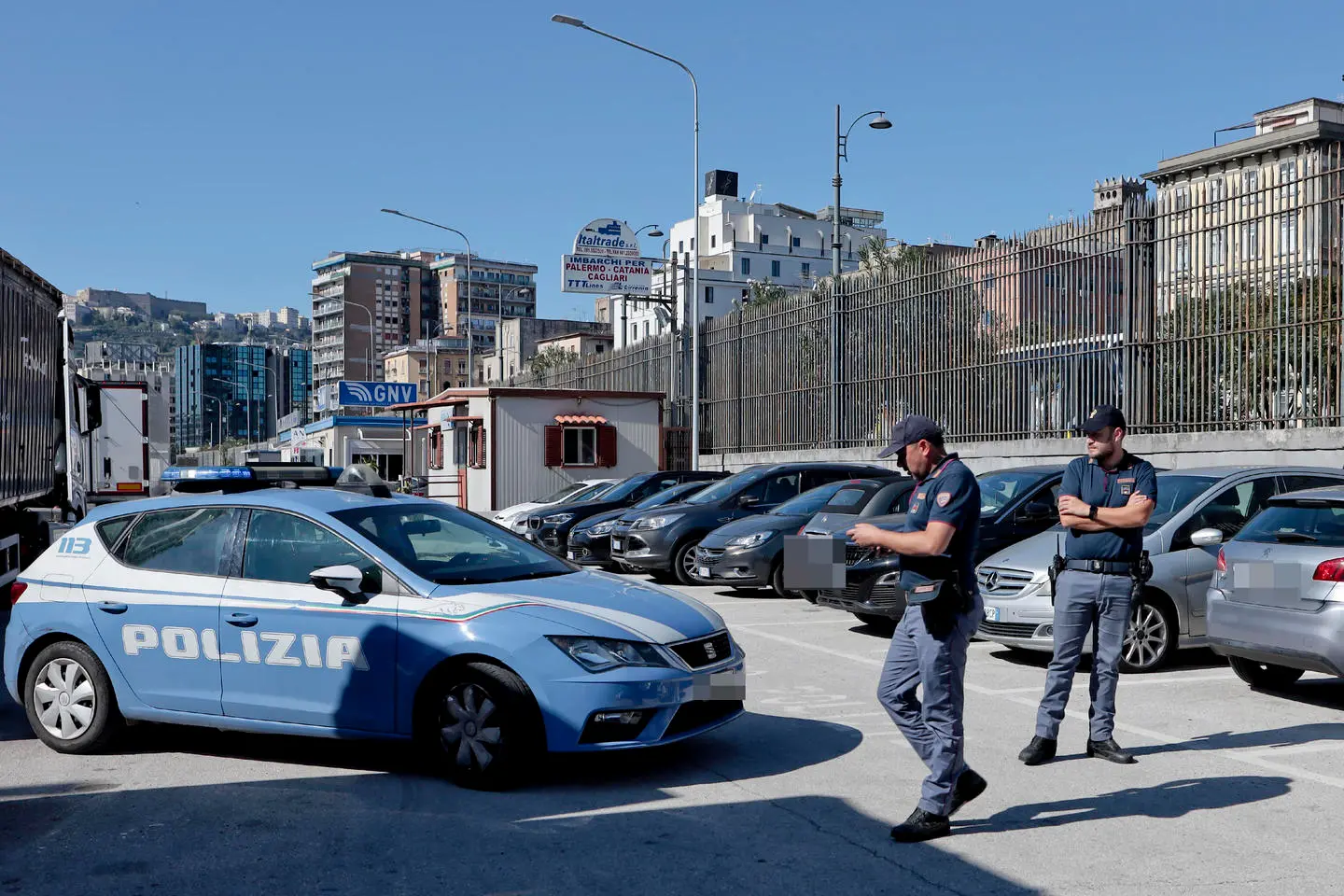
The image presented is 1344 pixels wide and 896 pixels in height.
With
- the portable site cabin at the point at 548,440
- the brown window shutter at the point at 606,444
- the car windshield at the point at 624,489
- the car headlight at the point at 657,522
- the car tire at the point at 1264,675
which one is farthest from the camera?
the brown window shutter at the point at 606,444

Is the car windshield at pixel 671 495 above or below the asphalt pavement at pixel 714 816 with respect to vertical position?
above

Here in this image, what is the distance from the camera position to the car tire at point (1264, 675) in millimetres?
8773

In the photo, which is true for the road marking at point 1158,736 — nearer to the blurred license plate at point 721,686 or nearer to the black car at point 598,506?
the blurred license plate at point 721,686

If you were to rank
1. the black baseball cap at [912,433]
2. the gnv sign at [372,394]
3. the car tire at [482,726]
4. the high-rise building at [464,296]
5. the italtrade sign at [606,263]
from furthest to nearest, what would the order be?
the high-rise building at [464,296], the gnv sign at [372,394], the italtrade sign at [606,263], the car tire at [482,726], the black baseball cap at [912,433]

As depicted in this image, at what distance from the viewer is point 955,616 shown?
17.4 feet

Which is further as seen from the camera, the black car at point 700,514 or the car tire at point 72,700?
the black car at point 700,514

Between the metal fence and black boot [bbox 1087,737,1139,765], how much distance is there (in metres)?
8.28

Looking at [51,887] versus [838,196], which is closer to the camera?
[51,887]

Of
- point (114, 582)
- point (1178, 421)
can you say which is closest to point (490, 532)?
point (114, 582)

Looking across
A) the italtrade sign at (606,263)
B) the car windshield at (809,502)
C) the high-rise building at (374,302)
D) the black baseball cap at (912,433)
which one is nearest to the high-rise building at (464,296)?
the high-rise building at (374,302)

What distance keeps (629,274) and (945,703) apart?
3026 centimetres

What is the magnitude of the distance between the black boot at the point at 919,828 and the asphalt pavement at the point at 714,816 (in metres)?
0.06

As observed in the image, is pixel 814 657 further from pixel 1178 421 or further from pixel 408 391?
pixel 408 391

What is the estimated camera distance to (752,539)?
14250 millimetres
